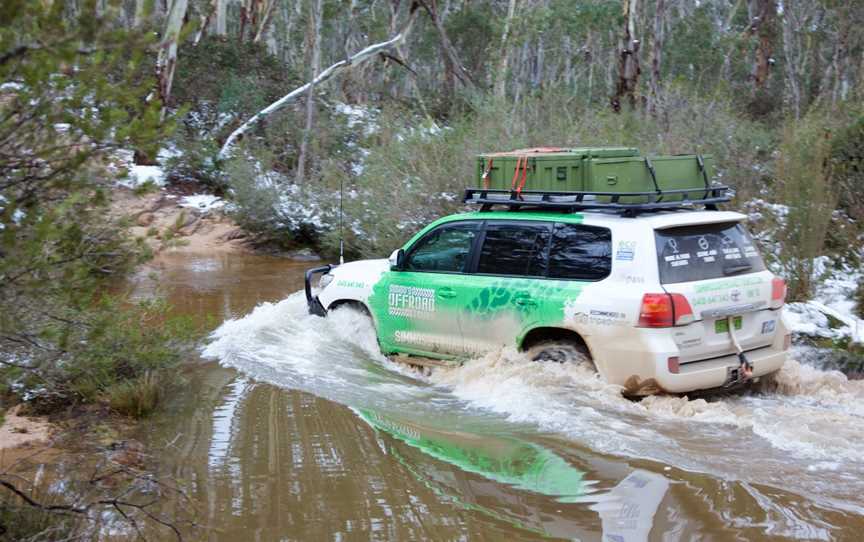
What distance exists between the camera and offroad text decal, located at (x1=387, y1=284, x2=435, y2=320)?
27.5 feet

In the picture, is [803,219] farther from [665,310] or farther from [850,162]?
[665,310]

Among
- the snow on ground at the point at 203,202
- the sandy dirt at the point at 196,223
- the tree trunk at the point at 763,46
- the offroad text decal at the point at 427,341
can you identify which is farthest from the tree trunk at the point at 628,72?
the offroad text decal at the point at 427,341

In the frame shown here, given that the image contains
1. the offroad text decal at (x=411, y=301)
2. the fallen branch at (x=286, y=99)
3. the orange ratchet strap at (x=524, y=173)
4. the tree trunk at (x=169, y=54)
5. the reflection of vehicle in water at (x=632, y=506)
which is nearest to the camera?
the reflection of vehicle in water at (x=632, y=506)

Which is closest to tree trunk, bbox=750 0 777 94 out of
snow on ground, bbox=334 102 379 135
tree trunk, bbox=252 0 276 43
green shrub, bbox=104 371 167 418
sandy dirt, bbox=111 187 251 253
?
snow on ground, bbox=334 102 379 135

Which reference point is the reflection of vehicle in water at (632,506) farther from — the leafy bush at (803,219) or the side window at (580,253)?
the leafy bush at (803,219)

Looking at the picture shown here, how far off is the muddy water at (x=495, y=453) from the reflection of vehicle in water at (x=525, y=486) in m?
0.02

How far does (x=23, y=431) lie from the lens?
692 centimetres

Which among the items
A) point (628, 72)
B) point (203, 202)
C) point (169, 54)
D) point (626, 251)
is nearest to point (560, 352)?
point (626, 251)

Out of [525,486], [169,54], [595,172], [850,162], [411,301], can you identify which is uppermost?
[169,54]

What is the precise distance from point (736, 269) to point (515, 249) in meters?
1.76

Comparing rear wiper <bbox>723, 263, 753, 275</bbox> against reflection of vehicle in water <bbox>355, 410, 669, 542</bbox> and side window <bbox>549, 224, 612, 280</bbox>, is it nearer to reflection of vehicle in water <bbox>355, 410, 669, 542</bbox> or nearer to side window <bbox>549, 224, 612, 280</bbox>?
side window <bbox>549, 224, 612, 280</bbox>

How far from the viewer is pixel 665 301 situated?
6.79 metres

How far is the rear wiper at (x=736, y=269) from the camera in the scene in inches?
284

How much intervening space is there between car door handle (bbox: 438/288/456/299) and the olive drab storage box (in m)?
1.10
